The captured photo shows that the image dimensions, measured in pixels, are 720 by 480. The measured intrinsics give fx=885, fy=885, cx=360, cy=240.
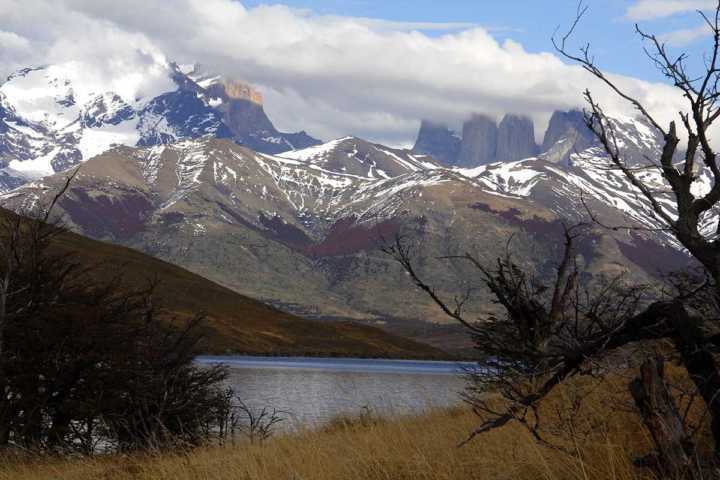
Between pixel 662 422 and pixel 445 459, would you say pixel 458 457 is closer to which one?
pixel 445 459

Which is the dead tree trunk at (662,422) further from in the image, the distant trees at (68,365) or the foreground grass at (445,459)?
the distant trees at (68,365)

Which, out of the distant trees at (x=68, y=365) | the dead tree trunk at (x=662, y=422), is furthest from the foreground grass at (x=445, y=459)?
the distant trees at (x=68, y=365)

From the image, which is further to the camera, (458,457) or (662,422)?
(458,457)

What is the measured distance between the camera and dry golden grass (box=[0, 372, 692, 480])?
765cm

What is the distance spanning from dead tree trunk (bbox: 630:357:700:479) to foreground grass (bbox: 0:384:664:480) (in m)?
0.42

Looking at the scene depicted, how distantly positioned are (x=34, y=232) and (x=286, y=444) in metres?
8.64

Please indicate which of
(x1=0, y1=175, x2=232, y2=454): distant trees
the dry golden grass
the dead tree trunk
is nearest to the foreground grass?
the dry golden grass

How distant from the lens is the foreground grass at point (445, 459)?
7.64 meters

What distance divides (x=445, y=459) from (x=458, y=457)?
28cm

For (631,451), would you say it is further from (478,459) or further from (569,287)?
(569,287)

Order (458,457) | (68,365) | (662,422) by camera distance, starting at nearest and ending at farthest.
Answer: (662,422)
(458,457)
(68,365)

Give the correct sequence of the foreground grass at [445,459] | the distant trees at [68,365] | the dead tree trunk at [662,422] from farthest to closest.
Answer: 1. the distant trees at [68,365]
2. the foreground grass at [445,459]
3. the dead tree trunk at [662,422]

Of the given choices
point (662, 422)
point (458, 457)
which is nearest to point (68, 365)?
point (458, 457)

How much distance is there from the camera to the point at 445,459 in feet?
29.7
